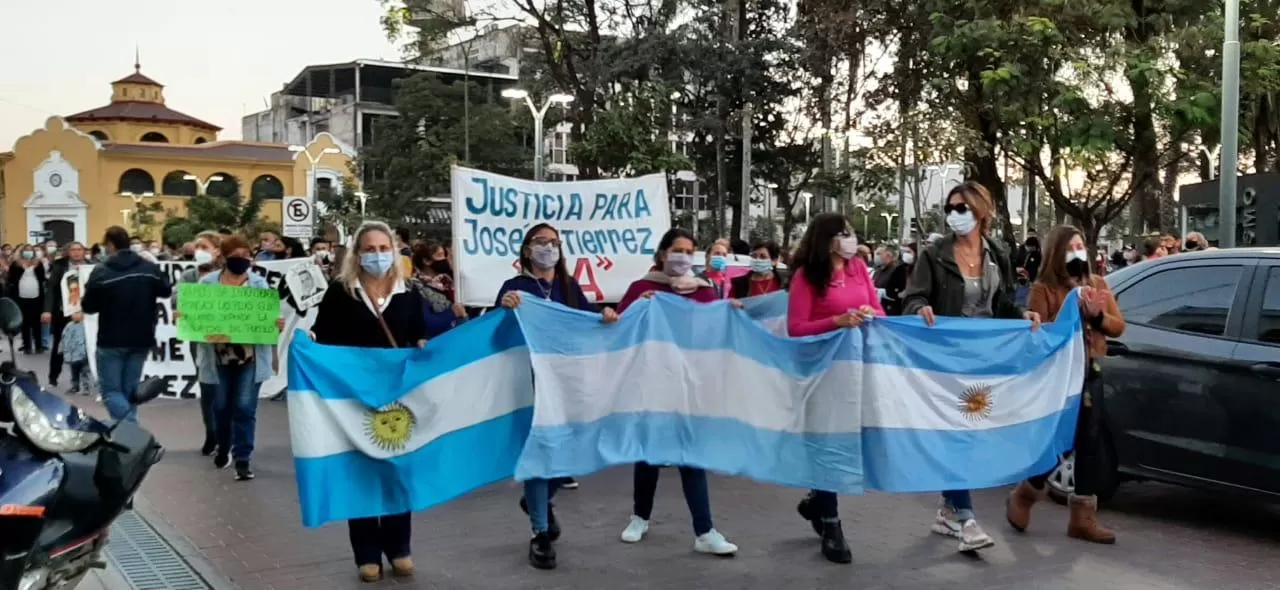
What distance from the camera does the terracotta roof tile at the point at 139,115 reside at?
8450 cm

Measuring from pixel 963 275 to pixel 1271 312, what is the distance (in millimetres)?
1725

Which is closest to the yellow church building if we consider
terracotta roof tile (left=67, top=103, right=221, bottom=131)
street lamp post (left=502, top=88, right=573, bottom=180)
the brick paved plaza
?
terracotta roof tile (left=67, top=103, right=221, bottom=131)

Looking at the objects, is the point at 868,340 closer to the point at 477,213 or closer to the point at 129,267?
the point at 477,213

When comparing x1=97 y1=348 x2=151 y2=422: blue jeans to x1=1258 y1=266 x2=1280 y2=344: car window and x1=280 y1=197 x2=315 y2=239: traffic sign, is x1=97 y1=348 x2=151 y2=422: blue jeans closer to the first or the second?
x1=1258 y1=266 x2=1280 y2=344: car window

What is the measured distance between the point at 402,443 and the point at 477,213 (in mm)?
3120

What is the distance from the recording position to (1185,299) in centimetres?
729

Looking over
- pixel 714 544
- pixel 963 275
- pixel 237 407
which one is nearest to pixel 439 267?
pixel 237 407

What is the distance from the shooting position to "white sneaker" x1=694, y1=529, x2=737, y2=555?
646 cm

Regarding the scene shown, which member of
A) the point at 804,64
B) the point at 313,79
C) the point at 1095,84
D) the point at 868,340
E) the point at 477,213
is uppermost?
the point at 313,79

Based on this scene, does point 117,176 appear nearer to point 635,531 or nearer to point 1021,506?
point 635,531

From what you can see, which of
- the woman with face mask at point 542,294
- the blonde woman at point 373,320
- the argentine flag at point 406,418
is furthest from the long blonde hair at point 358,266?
the woman with face mask at point 542,294

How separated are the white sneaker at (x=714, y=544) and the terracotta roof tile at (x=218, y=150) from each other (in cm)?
7144

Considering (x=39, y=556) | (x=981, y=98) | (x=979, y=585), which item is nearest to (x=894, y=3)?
(x=981, y=98)

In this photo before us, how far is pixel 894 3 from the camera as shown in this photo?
25734mm
